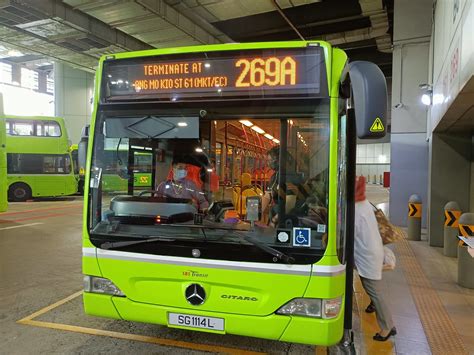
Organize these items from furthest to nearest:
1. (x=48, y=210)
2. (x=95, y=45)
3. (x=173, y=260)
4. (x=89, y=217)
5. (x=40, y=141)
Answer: (x=40, y=141), (x=48, y=210), (x=95, y=45), (x=89, y=217), (x=173, y=260)

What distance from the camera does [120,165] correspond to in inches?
147

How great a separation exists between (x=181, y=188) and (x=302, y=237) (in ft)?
4.19

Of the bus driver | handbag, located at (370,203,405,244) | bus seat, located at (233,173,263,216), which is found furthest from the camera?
handbag, located at (370,203,405,244)

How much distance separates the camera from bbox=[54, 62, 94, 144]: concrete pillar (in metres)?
27.1

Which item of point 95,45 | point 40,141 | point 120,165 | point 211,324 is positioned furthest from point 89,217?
point 40,141

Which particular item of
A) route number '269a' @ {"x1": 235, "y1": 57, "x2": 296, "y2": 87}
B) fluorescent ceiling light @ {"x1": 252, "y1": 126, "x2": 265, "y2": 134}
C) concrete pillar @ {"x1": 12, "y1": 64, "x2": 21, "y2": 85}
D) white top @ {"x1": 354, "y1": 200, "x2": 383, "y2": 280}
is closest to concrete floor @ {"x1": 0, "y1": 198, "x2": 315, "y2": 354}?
white top @ {"x1": 354, "y1": 200, "x2": 383, "y2": 280}

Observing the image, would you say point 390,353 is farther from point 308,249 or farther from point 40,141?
point 40,141

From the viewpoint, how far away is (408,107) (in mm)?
11727

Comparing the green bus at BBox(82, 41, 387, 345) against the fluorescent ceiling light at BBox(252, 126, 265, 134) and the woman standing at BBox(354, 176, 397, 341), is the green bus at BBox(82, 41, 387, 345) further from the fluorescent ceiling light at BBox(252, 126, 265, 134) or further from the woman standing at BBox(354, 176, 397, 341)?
the woman standing at BBox(354, 176, 397, 341)

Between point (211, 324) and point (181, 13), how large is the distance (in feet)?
36.7

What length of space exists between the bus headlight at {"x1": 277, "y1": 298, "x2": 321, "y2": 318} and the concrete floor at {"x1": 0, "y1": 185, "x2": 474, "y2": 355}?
1060 mm

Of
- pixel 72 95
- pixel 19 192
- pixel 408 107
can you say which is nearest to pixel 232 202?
pixel 408 107

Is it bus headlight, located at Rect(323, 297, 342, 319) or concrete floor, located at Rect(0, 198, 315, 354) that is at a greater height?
bus headlight, located at Rect(323, 297, 342, 319)

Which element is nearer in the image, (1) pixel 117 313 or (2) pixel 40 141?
(1) pixel 117 313
